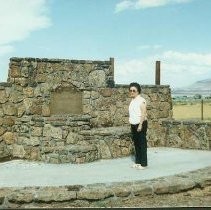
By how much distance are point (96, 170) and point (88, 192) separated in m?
2.20

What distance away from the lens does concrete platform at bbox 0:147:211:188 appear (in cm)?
816

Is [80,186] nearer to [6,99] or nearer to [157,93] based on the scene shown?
[6,99]

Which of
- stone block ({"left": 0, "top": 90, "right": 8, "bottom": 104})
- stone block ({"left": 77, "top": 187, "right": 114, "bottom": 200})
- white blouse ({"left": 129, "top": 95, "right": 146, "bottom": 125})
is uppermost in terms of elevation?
stone block ({"left": 0, "top": 90, "right": 8, "bottom": 104})

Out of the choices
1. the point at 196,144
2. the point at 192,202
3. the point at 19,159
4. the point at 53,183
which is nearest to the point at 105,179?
the point at 53,183

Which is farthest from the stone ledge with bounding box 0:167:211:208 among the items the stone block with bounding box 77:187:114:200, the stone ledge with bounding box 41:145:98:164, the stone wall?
the stone wall

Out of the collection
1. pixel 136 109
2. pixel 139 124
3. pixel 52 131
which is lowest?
pixel 52 131

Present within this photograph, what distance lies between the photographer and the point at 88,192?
7.09m

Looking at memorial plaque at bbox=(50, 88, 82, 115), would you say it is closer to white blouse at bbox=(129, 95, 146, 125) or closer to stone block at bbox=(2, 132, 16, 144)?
stone block at bbox=(2, 132, 16, 144)

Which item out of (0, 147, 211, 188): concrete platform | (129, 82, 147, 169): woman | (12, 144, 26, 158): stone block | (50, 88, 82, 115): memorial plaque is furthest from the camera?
(50, 88, 82, 115): memorial plaque

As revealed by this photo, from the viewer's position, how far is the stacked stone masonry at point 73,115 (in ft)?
36.4

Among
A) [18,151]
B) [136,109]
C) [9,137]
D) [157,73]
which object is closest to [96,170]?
[136,109]

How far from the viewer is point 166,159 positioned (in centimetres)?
1069

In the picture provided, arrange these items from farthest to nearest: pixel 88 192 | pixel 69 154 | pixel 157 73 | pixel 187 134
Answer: pixel 157 73, pixel 187 134, pixel 69 154, pixel 88 192

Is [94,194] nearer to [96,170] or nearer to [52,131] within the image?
[96,170]
